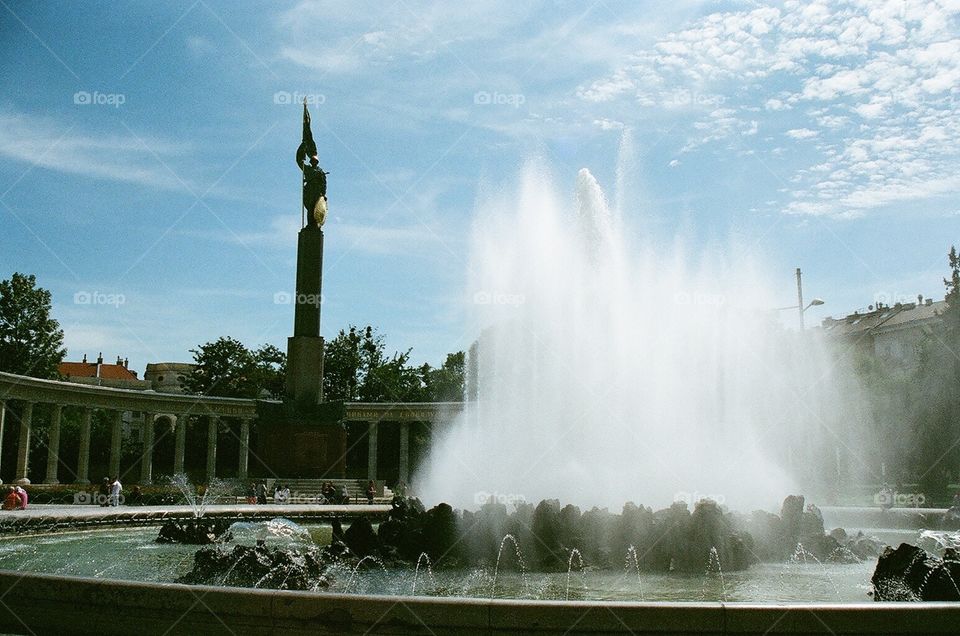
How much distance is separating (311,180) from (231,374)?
48.2 metres

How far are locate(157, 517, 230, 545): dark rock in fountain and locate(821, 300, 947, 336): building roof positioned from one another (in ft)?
268

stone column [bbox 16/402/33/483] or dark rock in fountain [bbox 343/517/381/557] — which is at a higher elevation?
stone column [bbox 16/402/33/483]

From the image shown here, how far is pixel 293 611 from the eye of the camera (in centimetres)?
631

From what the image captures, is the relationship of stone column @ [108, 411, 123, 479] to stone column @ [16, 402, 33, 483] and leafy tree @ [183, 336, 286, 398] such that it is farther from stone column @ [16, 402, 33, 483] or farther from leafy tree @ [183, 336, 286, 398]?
leafy tree @ [183, 336, 286, 398]

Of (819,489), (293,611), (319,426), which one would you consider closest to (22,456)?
(319,426)

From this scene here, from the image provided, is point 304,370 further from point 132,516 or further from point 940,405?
point 940,405

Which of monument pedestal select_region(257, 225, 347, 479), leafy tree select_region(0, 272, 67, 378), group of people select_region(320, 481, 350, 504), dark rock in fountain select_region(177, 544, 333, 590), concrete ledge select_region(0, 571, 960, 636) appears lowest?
group of people select_region(320, 481, 350, 504)

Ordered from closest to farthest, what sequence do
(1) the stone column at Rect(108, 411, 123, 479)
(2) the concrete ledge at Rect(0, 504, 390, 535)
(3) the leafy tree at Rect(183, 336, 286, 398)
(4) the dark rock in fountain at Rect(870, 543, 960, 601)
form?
(4) the dark rock in fountain at Rect(870, 543, 960, 601) < (2) the concrete ledge at Rect(0, 504, 390, 535) < (1) the stone column at Rect(108, 411, 123, 479) < (3) the leafy tree at Rect(183, 336, 286, 398)

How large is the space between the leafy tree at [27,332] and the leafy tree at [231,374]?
59.5 ft

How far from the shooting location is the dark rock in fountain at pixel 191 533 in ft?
59.4

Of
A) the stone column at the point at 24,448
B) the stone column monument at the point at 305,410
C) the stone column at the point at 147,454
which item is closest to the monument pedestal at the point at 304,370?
the stone column monument at the point at 305,410

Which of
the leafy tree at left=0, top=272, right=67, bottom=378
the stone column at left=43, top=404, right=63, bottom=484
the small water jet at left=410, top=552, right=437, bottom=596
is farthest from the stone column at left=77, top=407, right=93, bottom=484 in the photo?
the small water jet at left=410, top=552, right=437, bottom=596

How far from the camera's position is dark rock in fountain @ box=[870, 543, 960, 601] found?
988 cm

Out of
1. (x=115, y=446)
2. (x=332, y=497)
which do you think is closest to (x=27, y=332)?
(x=115, y=446)
